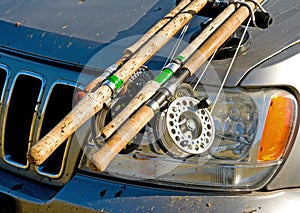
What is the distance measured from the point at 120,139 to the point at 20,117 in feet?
3.03

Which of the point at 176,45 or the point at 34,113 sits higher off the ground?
the point at 176,45

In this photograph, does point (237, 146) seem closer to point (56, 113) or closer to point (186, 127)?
point (186, 127)

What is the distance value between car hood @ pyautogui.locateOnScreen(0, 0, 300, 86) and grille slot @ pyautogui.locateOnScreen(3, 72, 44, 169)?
145 millimetres

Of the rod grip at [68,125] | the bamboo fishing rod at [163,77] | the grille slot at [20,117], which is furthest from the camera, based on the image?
the grille slot at [20,117]

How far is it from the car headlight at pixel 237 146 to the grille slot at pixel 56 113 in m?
0.44

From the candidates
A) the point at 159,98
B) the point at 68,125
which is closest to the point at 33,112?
the point at 68,125

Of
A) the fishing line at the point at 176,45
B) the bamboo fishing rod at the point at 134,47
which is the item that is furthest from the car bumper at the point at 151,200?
the fishing line at the point at 176,45

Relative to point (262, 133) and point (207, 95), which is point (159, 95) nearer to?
point (207, 95)

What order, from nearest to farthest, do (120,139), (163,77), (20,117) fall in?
(120,139), (163,77), (20,117)

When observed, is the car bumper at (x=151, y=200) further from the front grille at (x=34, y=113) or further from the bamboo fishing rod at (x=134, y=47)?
the bamboo fishing rod at (x=134, y=47)

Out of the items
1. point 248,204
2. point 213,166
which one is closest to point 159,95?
point 213,166

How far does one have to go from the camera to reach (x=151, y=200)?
2.53m

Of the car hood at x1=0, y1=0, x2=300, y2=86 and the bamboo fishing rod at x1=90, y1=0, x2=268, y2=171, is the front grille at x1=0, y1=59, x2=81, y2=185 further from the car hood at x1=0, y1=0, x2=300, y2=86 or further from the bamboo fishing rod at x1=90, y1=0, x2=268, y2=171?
the bamboo fishing rod at x1=90, y1=0, x2=268, y2=171

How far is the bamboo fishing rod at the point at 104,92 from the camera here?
221 centimetres
